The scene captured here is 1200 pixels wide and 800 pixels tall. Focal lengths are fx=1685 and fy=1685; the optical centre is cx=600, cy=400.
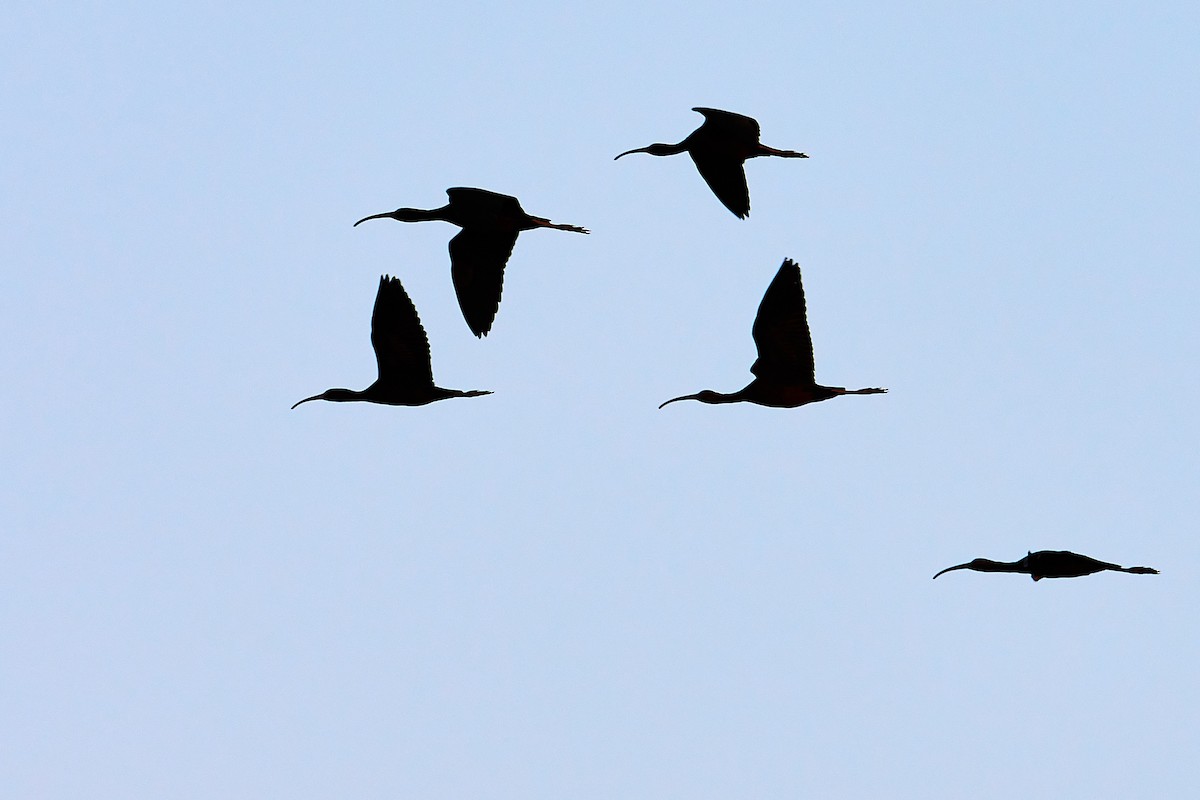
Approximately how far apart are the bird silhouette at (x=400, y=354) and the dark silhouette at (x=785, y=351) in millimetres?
3908

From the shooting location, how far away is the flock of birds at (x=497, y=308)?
21953 millimetres

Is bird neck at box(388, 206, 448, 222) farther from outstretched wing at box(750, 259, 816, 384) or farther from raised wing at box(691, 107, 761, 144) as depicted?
outstretched wing at box(750, 259, 816, 384)

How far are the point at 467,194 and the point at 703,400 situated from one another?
4.40 meters

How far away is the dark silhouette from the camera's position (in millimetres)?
21844

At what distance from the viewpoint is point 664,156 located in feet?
86.5

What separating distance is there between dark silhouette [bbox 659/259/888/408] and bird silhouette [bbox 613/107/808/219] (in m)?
3.41

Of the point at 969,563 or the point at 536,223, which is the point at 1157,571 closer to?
the point at 969,563

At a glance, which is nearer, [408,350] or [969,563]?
[969,563]

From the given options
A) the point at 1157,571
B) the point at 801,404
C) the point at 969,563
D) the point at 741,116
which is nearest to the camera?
the point at 1157,571

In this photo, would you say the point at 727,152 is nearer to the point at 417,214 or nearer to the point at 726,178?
the point at 726,178

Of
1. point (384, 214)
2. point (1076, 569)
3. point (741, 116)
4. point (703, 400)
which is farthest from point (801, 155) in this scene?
point (1076, 569)

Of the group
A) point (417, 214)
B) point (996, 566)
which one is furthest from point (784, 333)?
point (417, 214)

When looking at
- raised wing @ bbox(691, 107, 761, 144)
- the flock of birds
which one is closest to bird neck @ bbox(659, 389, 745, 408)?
the flock of birds

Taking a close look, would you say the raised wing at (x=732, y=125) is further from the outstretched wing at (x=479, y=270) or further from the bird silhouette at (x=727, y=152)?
the outstretched wing at (x=479, y=270)
